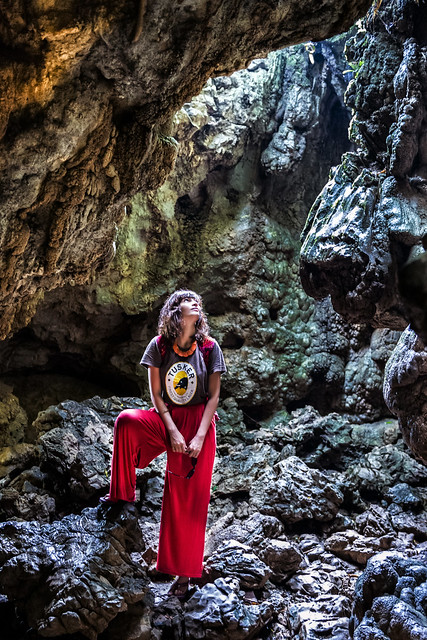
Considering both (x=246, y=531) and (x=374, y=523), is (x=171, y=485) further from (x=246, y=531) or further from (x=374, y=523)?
(x=374, y=523)


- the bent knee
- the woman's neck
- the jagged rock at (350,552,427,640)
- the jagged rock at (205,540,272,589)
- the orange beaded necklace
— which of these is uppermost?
the woman's neck

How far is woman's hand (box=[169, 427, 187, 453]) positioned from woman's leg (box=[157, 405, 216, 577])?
108mm

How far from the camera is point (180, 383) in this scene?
139 inches

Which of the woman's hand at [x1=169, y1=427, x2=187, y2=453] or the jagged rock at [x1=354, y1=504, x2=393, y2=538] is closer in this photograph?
the woman's hand at [x1=169, y1=427, x2=187, y2=453]

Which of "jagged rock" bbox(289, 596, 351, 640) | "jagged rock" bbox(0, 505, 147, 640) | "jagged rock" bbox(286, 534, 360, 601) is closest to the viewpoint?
"jagged rock" bbox(0, 505, 147, 640)

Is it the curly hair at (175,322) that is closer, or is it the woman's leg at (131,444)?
the woman's leg at (131,444)

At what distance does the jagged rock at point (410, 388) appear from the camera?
4.28 meters

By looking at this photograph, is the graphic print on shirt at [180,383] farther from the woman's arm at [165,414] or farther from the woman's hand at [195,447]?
the woman's hand at [195,447]

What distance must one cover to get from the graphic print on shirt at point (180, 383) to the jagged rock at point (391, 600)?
1574 millimetres

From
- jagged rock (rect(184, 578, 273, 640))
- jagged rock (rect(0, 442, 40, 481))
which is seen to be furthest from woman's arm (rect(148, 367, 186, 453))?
jagged rock (rect(0, 442, 40, 481))

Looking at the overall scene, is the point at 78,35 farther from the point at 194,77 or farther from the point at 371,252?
the point at 371,252

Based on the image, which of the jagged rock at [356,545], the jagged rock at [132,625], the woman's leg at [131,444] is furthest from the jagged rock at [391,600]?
the woman's leg at [131,444]

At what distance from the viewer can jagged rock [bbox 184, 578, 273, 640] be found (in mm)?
2963

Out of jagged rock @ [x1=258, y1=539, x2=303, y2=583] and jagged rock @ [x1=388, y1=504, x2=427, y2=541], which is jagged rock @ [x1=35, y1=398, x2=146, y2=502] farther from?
jagged rock @ [x1=388, y1=504, x2=427, y2=541]
